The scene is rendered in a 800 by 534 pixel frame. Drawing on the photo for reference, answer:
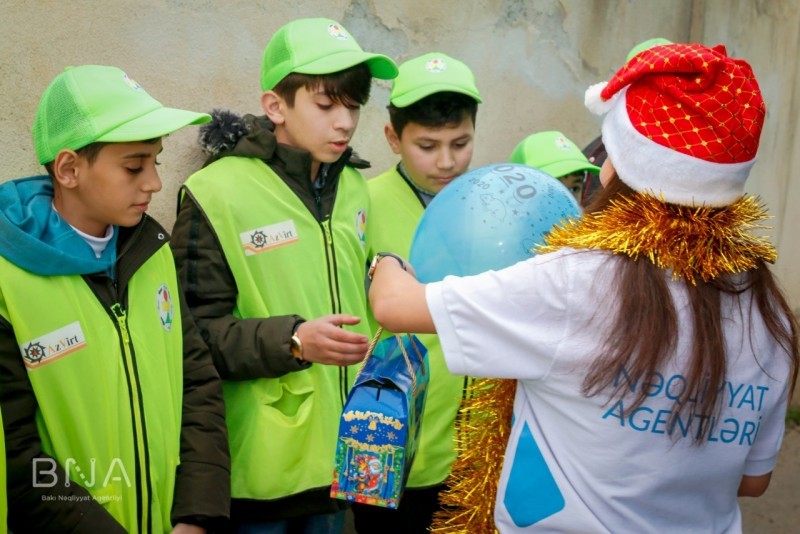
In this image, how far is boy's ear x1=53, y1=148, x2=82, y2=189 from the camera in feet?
7.81

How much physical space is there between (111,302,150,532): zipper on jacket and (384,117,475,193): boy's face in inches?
56.9

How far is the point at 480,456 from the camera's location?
2.26 meters

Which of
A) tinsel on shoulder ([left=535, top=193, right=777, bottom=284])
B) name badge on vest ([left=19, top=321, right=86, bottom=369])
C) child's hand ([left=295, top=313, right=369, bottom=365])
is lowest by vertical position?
child's hand ([left=295, top=313, right=369, bottom=365])

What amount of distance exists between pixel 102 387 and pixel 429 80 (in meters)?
1.78

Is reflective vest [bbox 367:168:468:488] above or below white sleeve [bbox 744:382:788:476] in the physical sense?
below

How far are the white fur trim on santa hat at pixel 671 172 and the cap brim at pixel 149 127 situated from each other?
1.11 m

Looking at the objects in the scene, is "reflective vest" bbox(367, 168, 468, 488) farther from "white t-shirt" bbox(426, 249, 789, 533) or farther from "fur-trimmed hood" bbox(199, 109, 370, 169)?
"white t-shirt" bbox(426, 249, 789, 533)

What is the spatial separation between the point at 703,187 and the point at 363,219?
153 centimetres

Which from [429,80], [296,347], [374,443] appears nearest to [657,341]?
[374,443]

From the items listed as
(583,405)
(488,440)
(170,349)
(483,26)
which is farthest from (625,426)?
(483,26)

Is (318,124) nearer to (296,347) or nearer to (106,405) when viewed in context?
(296,347)

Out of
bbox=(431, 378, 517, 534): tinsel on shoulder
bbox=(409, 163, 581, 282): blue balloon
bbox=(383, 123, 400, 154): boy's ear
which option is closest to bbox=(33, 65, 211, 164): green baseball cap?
bbox=(409, 163, 581, 282): blue balloon

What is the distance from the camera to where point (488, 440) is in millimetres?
2240

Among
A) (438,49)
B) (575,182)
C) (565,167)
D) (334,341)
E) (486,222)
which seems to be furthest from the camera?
(438,49)
